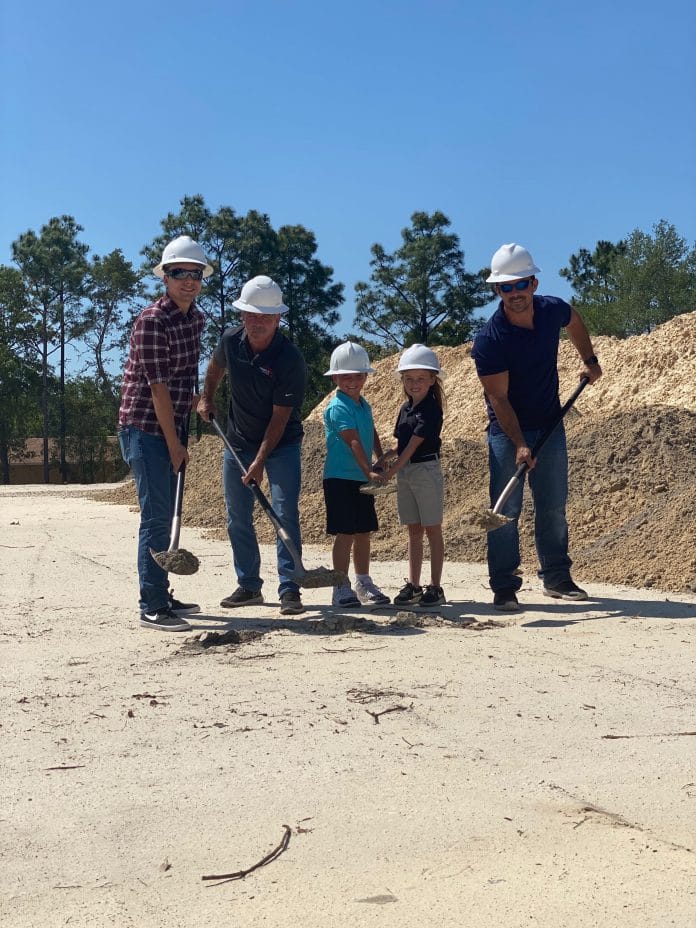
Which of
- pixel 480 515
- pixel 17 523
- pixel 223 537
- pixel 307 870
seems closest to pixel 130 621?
pixel 480 515

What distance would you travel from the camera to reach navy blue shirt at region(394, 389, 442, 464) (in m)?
6.69

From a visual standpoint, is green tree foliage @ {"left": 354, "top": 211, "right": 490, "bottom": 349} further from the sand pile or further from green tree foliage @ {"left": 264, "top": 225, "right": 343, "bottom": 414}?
the sand pile

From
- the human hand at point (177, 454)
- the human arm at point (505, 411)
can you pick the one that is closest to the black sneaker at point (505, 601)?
the human arm at point (505, 411)

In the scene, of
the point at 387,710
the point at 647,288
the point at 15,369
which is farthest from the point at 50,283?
the point at 387,710

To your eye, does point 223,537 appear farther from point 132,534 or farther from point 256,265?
point 256,265

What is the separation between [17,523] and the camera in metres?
14.4

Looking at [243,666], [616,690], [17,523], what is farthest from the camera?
[17,523]

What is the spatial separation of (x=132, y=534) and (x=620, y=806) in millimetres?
10113

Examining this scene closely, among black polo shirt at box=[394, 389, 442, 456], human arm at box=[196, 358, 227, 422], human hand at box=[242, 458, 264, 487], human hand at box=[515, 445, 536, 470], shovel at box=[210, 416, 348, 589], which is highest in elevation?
human arm at box=[196, 358, 227, 422]

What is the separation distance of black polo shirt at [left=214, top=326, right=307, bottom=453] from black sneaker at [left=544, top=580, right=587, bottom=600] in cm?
210

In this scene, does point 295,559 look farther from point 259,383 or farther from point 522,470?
point 522,470

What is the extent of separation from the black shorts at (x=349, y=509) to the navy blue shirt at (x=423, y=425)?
440mm

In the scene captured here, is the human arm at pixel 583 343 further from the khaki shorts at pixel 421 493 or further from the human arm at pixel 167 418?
the human arm at pixel 167 418

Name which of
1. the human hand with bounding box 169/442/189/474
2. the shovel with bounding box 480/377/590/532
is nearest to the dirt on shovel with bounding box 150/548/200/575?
the human hand with bounding box 169/442/189/474
